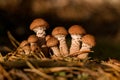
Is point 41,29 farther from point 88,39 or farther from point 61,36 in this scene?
point 88,39

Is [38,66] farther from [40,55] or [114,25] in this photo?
[114,25]

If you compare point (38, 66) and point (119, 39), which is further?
point (119, 39)

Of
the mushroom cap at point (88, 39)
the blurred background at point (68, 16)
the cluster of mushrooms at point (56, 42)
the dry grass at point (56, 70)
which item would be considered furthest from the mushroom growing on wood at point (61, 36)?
the blurred background at point (68, 16)

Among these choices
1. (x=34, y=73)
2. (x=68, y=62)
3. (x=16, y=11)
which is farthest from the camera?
(x=16, y=11)

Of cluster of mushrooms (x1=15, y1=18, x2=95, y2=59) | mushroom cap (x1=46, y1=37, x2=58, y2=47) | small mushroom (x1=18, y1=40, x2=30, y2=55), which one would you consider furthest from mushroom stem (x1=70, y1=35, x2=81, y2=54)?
small mushroom (x1=18, y1=40, x2=30, y2=55)

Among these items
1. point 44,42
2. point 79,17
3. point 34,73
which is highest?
point 79,17

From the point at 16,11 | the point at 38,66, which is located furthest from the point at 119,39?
the point at 38,66

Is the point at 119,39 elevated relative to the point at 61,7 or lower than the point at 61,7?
lower

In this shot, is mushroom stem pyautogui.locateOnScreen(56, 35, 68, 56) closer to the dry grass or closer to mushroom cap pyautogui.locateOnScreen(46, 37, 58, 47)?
mushroom cap pyautogui.locateOnScreen(46, 37, 58, 47)
